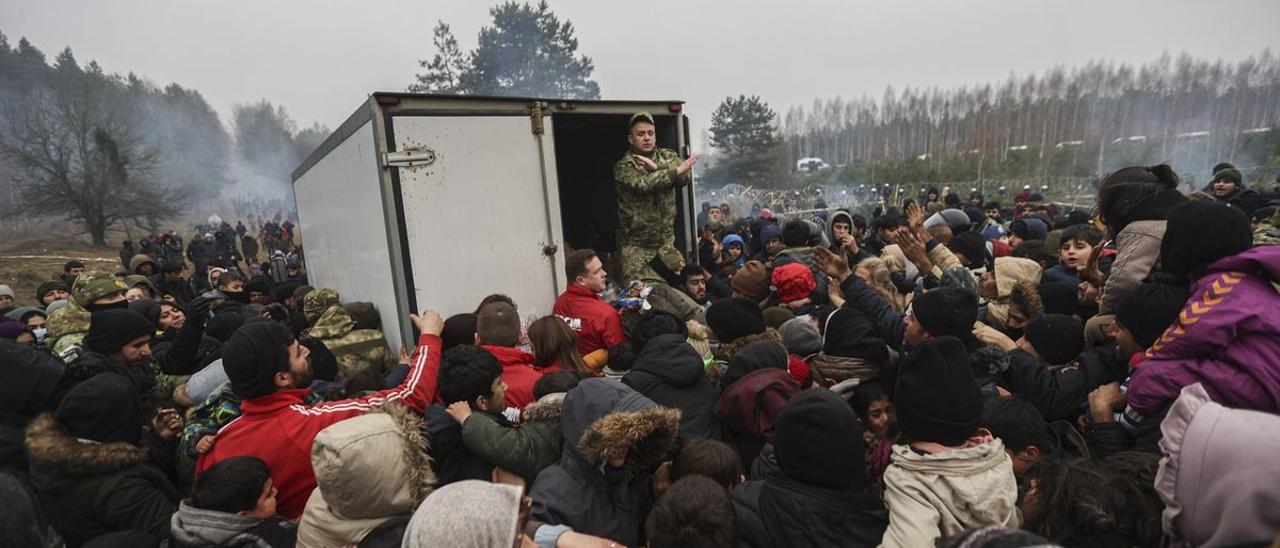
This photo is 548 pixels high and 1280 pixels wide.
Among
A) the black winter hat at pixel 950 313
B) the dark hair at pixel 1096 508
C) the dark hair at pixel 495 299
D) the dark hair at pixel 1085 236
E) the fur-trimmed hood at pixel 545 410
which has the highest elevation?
the dark hair at pixel 1085 236

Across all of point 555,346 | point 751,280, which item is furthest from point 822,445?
point 751,280

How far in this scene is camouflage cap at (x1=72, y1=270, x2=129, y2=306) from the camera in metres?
4.52

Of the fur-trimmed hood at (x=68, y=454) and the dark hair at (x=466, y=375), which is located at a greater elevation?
the dark hair at (x=466, y=375)

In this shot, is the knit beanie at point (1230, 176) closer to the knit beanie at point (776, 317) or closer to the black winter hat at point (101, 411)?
the knit beanie at point (776, 317)

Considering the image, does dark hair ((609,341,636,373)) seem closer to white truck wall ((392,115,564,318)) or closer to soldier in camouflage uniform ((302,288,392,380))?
white truck wall ((392,115,564,318))

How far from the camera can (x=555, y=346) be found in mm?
3613

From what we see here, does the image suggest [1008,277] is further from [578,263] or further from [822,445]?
[578,263]

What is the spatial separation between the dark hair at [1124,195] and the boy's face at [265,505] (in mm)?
4662

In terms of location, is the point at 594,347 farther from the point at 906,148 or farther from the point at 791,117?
the point at 791,117

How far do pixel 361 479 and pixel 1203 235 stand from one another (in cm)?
351

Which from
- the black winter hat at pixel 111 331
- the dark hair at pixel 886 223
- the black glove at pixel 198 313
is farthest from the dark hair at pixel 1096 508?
the dark hair at pixel 886 223

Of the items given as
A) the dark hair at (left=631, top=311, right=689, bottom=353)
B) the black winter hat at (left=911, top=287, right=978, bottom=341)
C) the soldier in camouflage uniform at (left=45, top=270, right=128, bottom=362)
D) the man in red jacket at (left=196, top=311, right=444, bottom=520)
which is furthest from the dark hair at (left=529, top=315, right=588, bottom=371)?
the soldier in camouflage uniform at (left=45, top=270, right=128, bottom=362)

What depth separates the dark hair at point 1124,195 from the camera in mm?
3152

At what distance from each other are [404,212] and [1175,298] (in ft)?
15.0
